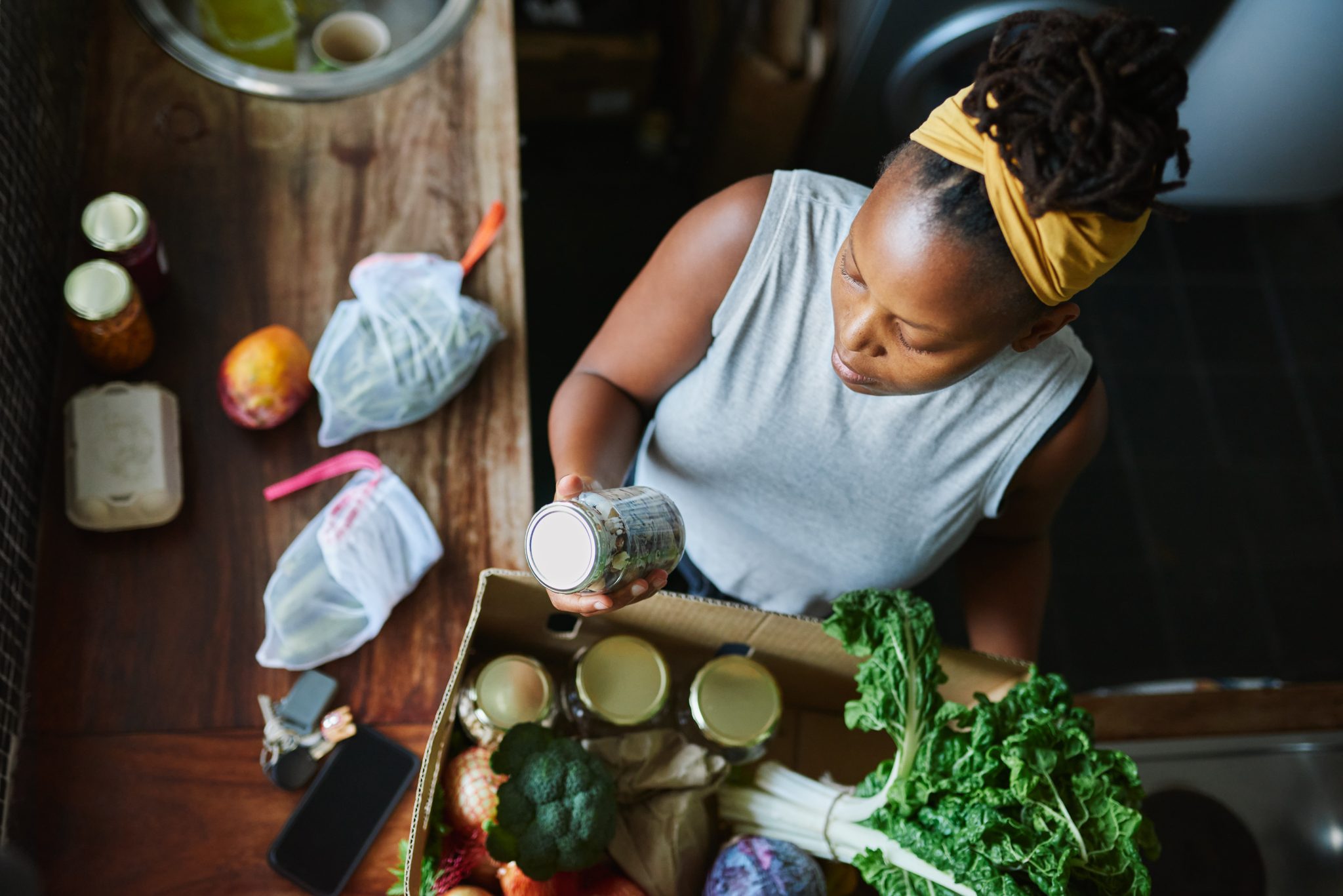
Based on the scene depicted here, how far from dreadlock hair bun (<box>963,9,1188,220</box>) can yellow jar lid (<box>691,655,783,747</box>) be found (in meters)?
0.62

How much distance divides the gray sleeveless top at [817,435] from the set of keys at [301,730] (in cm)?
49

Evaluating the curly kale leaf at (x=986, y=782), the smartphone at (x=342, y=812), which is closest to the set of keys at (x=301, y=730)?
the smartphone at (x=342, y=812)

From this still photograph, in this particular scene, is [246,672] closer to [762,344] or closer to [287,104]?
[762,344]

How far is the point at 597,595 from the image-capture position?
0.87 metres

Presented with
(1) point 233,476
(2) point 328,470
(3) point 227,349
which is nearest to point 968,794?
(2) point 328,470

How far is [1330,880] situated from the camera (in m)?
1.28

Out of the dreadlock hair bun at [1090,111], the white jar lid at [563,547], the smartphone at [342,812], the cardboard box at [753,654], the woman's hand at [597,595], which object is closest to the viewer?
the dreadlock hair bun at [1090,111]

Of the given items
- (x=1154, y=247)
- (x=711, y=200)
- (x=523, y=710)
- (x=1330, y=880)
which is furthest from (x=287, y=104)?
(x=1154, y=247)

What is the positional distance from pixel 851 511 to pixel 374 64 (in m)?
1.01

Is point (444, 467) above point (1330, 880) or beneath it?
above

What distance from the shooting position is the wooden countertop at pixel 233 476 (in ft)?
3.62

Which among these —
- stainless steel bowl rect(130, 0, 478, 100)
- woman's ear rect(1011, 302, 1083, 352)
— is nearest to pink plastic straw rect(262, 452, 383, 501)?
stainless steel bowl rect(130, 0, 478, 100)

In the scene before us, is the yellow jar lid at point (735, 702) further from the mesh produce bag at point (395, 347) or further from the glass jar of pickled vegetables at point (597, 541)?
the mesh produce bag at point (395, 347)

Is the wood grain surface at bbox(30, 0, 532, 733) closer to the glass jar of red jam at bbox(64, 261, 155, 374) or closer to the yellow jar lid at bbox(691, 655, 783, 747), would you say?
the glass jar of red jam at bbox(64, 261, 155, 374)
